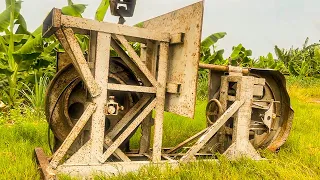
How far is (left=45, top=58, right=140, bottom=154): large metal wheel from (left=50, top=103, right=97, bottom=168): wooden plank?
64 centimetres

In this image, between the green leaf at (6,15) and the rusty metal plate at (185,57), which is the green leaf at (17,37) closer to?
the green leaf at (6,15)

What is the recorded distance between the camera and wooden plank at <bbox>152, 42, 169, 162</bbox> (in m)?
3.95

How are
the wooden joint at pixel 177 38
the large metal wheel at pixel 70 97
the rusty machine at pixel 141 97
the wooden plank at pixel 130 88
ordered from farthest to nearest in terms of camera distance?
the large metal wheel at pixel 70 97 → the wooden joint at pixel 177 38 → the wooden plank at pixel 130 88 → the rusty machine at pixel 141 97

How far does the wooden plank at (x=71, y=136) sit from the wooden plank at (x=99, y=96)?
0.23ft

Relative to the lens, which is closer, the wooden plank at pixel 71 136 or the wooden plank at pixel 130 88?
the wooden plank at pixel 71 136

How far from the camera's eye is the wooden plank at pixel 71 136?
350cm

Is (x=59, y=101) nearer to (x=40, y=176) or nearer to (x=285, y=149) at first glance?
(x=40, y=176)

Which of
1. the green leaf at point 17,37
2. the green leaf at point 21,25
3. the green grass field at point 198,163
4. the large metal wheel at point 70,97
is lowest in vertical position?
the green grass field at point 198,163

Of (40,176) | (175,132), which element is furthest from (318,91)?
(40,176)

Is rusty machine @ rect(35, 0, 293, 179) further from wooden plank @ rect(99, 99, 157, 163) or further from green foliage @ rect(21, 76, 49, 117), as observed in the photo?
green foliage @ rect(21, 76, 49, 117)

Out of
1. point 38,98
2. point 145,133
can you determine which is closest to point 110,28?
point 145,133

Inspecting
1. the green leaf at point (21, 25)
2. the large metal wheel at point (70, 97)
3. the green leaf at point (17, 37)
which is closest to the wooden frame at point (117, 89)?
the large metal wheel at point (70, 97)

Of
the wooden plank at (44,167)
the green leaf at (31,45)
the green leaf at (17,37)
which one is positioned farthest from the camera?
the green leaf at (17,37)

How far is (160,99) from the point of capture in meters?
3.96
